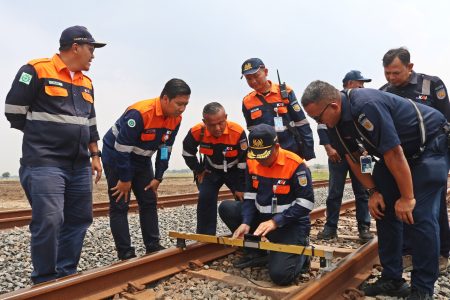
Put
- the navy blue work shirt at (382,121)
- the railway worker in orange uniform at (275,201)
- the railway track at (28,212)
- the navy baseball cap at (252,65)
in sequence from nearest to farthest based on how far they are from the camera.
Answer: the navy blue work shirt at (382,121), the railway worker in orange uniform at (275,201), the navy baseball cap at (252,65), the railway track at (28,212)

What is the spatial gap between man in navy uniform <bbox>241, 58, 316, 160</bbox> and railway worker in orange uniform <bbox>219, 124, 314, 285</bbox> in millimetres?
967

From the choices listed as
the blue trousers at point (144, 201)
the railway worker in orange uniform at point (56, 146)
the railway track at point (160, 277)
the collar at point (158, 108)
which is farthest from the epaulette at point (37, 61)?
the railway track at point (160, 277)

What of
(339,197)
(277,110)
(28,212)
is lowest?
(28,212)

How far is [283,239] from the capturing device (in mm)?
4055

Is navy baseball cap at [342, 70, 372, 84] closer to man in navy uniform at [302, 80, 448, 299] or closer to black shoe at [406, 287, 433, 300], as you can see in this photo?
man in navy uniform at [302, 80, 448, 299]

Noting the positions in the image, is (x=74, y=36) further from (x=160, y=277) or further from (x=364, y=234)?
(x=364, y=234)

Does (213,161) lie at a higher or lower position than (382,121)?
lower

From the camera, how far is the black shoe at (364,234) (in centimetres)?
525

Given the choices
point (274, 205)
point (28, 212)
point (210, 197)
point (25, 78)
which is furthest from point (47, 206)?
point (28, 212)

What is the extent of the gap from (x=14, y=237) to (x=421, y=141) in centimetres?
530

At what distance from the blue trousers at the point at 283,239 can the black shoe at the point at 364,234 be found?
1.47m

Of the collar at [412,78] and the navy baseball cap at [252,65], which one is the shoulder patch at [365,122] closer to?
the collar at [412,78]

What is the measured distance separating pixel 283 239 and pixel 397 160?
5.20ft

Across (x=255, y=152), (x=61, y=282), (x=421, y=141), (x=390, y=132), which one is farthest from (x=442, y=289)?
(x=61, y=282)
